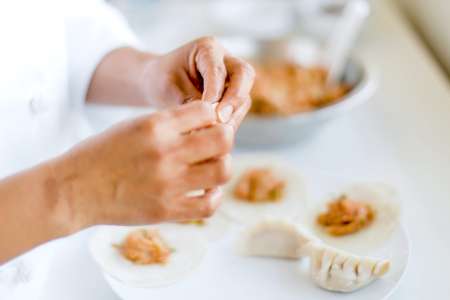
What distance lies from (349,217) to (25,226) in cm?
49

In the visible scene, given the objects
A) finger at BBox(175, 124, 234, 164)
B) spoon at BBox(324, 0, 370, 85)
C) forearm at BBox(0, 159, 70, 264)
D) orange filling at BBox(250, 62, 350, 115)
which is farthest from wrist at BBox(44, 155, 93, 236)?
spoon at BBox(324, 0, 370, 85)

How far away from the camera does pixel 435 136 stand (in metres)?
1.22

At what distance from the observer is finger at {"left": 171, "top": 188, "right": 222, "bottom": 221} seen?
0.66 metres

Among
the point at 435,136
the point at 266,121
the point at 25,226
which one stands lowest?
the point at 435,136

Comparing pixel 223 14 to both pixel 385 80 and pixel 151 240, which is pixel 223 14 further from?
pixel 151 240

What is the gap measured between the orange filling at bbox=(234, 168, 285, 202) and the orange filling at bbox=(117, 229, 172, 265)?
192 millimetres

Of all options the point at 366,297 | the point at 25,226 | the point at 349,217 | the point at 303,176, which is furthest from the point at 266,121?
the point at 25,226

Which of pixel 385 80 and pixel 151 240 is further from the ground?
pixel 151 240

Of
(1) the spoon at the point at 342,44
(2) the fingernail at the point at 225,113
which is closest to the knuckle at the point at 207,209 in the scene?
(2) the fingernail at the point at 225,113

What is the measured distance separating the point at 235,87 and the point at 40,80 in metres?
0.32

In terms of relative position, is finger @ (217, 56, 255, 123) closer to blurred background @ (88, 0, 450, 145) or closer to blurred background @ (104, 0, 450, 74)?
blurred background @ (88, 0, 450, 145)

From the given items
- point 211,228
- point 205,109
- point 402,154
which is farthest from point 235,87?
point 402,154

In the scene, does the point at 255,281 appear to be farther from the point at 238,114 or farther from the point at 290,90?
the point at 290,90

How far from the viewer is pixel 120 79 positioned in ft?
3.53
